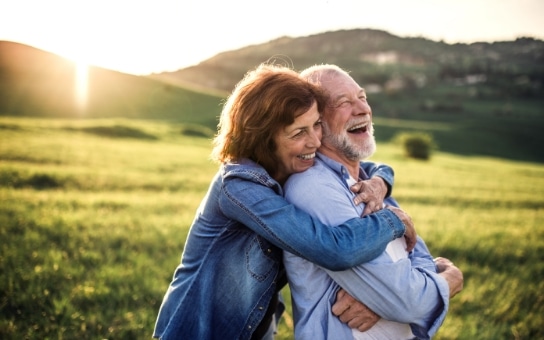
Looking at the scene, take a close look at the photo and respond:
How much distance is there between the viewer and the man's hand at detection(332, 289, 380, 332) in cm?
254

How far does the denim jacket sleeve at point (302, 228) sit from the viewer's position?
2270mm

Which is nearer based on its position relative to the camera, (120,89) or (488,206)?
(488,206)

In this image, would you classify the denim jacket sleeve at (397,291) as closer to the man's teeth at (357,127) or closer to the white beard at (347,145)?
the white beard at (347,145)

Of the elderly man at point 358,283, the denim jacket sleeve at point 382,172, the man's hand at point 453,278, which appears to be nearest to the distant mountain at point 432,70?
the denim jacket sleeve at point 382,172

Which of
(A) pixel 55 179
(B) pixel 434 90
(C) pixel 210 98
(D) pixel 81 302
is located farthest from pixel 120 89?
(B) pixel 434 90

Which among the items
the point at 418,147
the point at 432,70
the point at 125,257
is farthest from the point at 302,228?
the point at 432,70

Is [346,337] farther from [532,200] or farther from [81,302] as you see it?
[532,200]

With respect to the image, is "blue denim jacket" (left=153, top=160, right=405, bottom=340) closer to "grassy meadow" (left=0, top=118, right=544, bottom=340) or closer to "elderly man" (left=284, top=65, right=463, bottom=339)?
"elderly man" (left=284, top=65, right=463, bottom=339)

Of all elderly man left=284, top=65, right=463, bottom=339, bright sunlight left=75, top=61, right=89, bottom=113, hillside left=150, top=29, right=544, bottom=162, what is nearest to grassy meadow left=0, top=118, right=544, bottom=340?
elderly man left=284, top=65, right=463, bottom=339

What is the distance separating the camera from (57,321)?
4.03 meters

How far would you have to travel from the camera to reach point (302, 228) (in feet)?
7.57

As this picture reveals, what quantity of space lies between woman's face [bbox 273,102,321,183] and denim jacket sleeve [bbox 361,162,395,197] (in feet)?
2.78

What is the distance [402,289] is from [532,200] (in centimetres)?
1797

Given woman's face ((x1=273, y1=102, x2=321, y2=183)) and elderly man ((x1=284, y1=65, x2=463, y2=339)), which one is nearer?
elderly man ((x1=284, y1=65, x2=463, y2=339))
